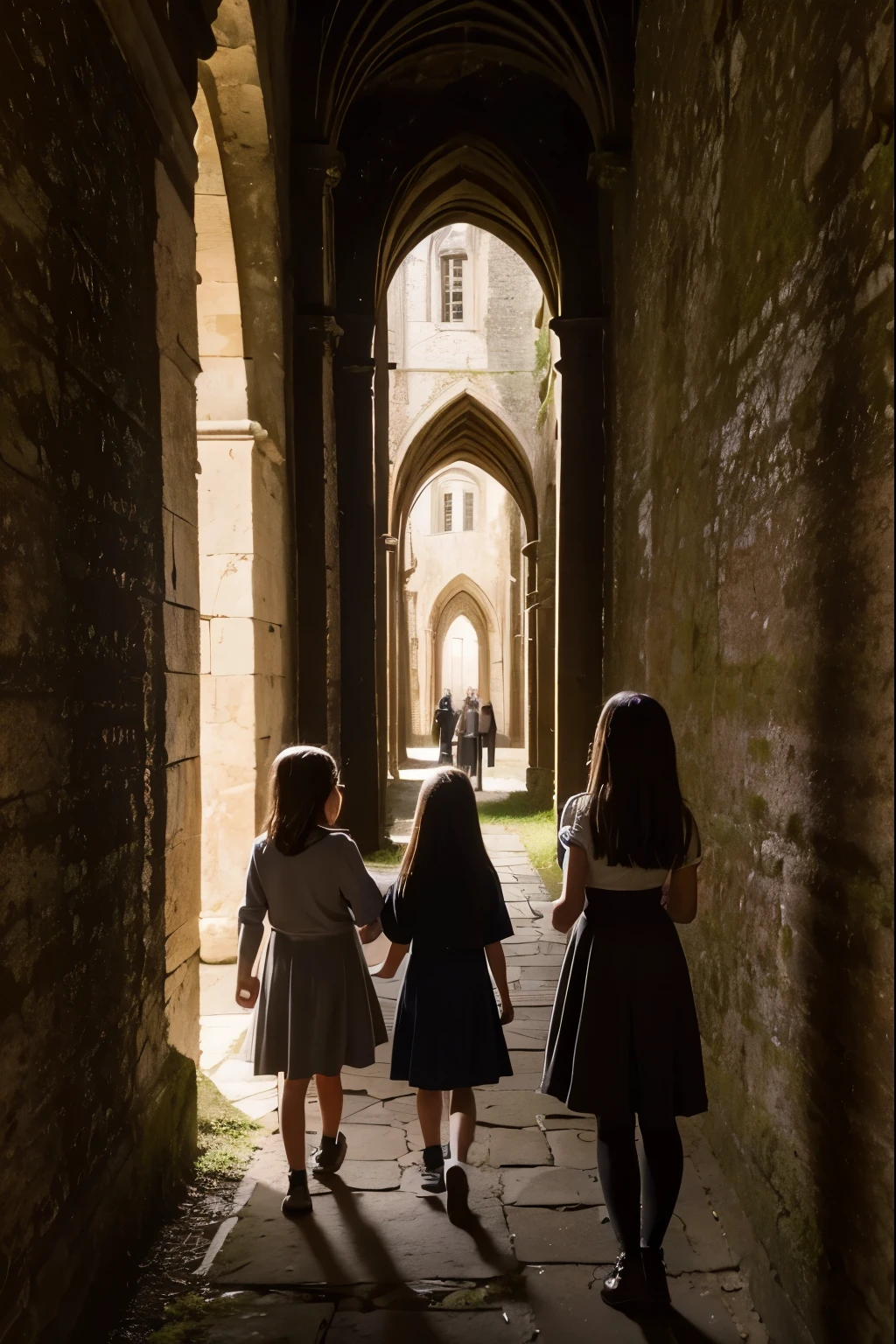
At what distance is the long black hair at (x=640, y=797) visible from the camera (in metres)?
2.26

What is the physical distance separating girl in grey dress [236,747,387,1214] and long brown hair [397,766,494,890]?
17 centimetres

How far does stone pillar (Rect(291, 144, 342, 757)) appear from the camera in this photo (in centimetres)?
676

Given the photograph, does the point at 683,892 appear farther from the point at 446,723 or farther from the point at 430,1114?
the point at 446,723

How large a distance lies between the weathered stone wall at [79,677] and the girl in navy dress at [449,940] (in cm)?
76

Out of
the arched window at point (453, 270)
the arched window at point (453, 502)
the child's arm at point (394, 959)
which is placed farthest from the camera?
the arched window at point (453, 502)

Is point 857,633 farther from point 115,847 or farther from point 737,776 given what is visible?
point 115,847

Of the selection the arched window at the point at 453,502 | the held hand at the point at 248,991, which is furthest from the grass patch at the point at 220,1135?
the arched window at the point at 453,502

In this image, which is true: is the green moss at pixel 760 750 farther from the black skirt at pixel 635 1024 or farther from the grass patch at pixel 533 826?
the grass patch at pixel 533 826

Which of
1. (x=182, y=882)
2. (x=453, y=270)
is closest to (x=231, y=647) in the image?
(x=182, y=882)

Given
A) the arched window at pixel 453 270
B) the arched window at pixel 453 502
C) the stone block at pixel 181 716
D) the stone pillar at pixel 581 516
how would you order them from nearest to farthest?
1. the stone block at pixel 181 716
2. the stone pillar at pixel 581 516
3. the arched window at pixel 453 270
4. the arched window at pixel 453 502

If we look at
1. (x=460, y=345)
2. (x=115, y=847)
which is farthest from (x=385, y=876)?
(x=460, y=345)

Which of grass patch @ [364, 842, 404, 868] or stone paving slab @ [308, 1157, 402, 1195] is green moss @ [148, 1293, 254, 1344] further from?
grass patch @ [364, 842, 404, 868]

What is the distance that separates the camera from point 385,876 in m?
7.53

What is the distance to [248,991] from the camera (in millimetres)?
2791
